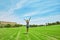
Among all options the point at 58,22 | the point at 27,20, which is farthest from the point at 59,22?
the point at 27,20

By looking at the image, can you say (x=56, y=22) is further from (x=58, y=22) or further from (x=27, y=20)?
(x=27, y=20)

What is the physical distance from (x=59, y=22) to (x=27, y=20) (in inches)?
2738

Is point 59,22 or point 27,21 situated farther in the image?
point 59,22

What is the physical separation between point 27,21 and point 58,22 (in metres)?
69.6

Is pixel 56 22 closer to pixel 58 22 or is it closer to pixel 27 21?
pixel 58 22

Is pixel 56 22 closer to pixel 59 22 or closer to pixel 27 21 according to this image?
pixel 59 22

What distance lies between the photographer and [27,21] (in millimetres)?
29844

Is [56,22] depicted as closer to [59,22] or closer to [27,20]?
[59,22]

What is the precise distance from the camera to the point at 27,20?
29891mm

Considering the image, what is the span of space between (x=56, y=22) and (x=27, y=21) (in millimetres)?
69768

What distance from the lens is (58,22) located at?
9688 centimetres

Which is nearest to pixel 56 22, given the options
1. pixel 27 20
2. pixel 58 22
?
pixel 58 22

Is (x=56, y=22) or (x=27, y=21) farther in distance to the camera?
(x=56, y=22)

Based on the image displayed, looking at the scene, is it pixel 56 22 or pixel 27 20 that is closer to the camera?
pixel 27 20
